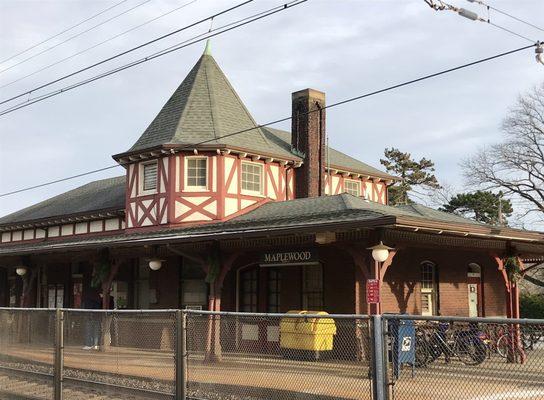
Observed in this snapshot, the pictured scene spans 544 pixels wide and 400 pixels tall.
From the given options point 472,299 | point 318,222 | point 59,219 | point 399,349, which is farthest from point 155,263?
point 399,349

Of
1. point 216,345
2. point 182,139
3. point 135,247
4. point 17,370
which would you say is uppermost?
point 182,139

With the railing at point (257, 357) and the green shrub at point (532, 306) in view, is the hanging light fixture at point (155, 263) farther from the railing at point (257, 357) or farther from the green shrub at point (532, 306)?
the green shrub at point (532, 306)

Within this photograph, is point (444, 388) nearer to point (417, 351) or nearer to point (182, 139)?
point (417, 351)

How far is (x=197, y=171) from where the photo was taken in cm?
2167

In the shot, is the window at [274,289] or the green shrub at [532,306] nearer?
the window at [274,289]

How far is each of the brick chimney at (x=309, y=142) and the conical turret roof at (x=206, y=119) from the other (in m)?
0.67

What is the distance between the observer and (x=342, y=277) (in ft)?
56.1

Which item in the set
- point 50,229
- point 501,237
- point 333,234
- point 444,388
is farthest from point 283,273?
point 50,229

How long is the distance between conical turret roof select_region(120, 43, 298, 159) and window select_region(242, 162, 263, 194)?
64 centimetres

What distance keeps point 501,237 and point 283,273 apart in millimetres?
5907

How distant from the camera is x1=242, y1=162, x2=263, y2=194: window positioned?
22.3 metres

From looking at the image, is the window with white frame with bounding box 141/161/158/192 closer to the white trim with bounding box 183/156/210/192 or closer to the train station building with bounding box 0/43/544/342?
the train station building with bounding box 0/43/544/342

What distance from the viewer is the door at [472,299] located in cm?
1948

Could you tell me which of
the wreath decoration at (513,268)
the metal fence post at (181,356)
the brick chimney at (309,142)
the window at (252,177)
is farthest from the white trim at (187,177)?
the metal fence post at (181,356)
